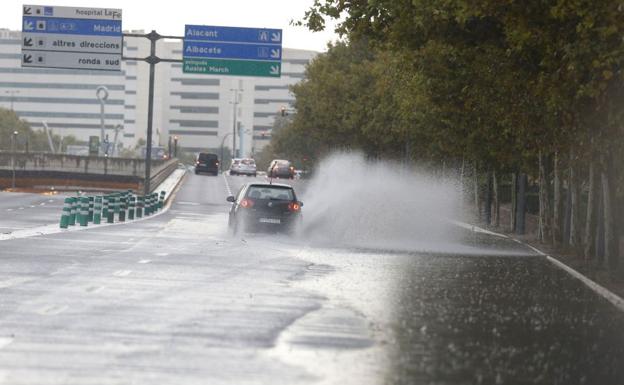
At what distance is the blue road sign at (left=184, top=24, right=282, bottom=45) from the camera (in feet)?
173

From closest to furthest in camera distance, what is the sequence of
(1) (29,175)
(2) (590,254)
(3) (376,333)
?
(3) (376,333) → (2) (590,254) → (1) (29,175)

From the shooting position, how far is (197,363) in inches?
412

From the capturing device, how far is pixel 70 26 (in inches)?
2036

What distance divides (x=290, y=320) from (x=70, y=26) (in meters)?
39.6

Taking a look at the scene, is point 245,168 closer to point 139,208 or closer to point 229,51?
point 229,51

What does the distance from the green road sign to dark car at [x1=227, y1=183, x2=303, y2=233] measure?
1887 centimetres

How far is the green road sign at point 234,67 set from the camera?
2085 inches

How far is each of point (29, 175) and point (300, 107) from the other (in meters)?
25.5

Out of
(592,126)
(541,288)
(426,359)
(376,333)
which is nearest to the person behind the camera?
(426,359)

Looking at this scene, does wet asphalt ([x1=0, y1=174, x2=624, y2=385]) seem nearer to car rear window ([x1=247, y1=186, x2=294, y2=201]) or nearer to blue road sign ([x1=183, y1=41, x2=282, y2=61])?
car rear window ([x1=247, y1=186, x2=294, y2=201])

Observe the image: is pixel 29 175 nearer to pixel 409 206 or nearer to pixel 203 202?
pixel 203 202

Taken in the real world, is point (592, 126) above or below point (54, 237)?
above

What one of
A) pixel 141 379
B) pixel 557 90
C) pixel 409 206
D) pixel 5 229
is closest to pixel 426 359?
pixel 141 379

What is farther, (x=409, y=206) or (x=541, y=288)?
(x=409, y=206)
